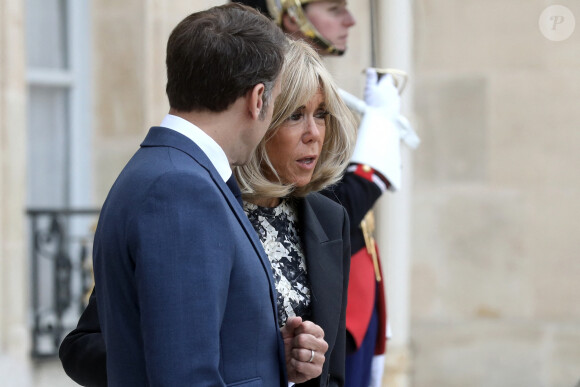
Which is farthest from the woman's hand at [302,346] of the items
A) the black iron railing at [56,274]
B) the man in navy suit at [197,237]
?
the black iron railing at [56,274]

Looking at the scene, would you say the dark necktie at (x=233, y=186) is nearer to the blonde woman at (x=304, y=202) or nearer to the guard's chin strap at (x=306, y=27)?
the blonde woman at (x=304, y=202)

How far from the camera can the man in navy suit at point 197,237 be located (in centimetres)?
149

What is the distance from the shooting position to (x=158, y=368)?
1488mm

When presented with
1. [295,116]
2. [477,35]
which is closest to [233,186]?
[295,116]

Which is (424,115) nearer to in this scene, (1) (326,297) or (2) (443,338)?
(2) (443,338)

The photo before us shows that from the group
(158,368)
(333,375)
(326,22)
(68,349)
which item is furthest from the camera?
(326,22)

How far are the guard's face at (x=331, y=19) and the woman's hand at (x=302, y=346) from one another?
1315 millimetres

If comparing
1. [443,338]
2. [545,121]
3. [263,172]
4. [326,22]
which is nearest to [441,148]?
[545,121]

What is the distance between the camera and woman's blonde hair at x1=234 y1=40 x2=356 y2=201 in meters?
2.02

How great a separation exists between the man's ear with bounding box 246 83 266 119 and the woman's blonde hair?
0.30 metres

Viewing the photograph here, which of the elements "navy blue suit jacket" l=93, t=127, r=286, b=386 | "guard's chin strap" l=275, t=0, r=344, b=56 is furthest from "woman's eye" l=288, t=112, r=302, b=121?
"guard's chin strap" l=275, t=0, r=344, b=56

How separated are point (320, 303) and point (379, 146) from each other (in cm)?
87

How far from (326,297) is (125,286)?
1.80 feet

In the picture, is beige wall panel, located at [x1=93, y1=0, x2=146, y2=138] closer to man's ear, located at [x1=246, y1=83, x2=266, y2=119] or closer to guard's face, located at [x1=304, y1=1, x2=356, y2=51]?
guard's face, located at [x1=304, y1=1, x2=356, y2=51]
